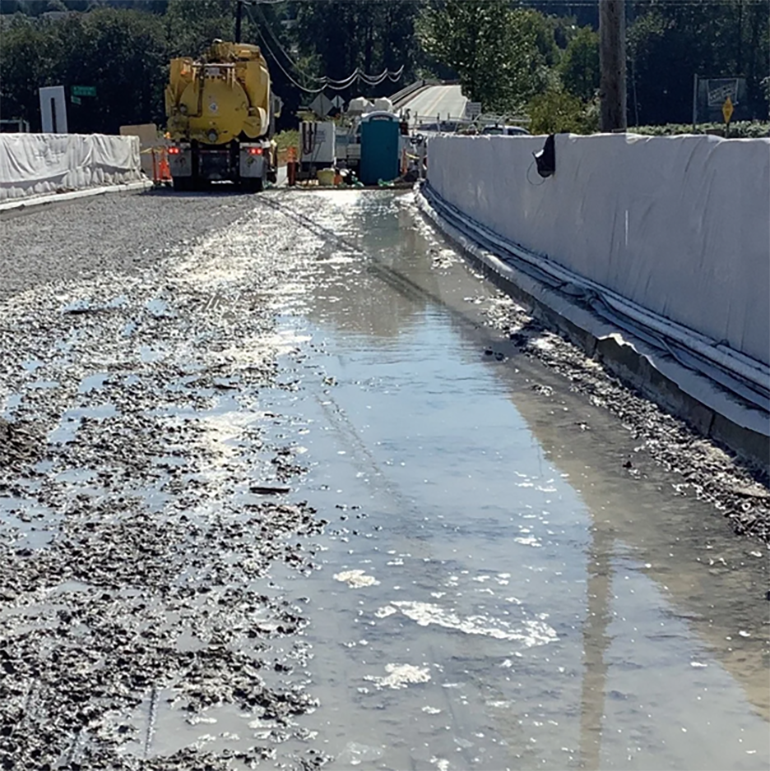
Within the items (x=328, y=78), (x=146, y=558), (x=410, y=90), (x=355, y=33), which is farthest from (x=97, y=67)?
(x=146, y=558)

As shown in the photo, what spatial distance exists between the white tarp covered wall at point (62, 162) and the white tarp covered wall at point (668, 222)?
17203mm

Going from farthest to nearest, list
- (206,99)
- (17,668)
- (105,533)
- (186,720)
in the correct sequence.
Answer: (206,99)
(105,533)
(17,668)
(186,720)

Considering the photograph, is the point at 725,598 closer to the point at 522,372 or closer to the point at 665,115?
the point at 522,372

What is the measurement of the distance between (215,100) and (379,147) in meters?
8.05

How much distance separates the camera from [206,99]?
118 ft

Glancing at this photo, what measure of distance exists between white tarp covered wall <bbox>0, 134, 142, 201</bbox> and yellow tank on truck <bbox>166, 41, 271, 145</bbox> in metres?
2.95

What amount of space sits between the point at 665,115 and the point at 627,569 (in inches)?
4150

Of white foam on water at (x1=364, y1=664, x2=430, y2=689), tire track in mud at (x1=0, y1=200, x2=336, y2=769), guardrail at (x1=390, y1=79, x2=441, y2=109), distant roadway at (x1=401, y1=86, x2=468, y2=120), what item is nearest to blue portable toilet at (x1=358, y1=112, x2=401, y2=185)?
tire track in mud at (x1=0, y1=200, x2=336, y2=769)

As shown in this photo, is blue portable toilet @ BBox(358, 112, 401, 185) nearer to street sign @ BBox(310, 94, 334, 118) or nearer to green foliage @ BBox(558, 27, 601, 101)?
street sign @ BBox(310, 94, 334, 118)

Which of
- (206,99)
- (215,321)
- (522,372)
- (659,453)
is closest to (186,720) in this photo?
(659,453)

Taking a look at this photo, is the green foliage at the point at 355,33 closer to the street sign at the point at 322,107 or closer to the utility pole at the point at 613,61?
the street sign at the point at 322,107

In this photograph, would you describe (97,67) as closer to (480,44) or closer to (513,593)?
(480,44)

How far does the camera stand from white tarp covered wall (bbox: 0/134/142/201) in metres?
30.4

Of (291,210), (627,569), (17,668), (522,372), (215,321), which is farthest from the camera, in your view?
(291,210)
